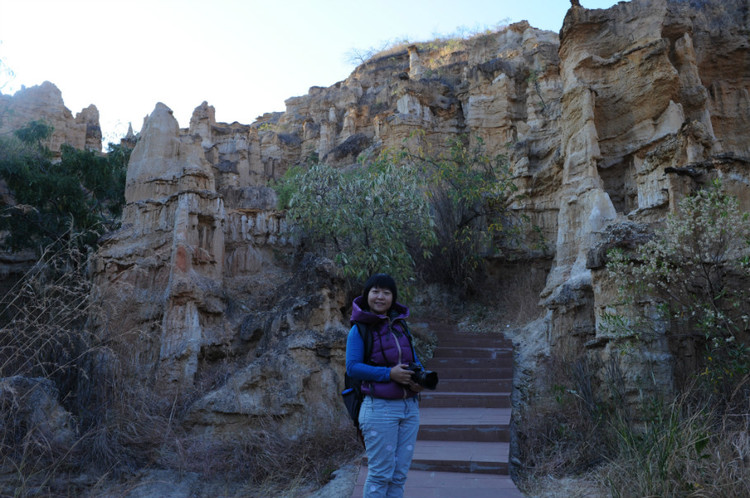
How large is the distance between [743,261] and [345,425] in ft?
14.9

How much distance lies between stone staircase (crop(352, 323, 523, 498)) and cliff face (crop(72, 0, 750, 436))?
783 mm

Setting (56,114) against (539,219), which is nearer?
(539,219)

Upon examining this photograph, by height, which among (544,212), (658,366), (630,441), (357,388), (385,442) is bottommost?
(630,441)

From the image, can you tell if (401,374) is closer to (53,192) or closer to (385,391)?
(385,391)

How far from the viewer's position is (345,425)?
20.8 ft

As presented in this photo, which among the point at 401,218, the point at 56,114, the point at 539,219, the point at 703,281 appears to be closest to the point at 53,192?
the point at 401,218

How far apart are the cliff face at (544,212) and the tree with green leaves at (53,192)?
9.07ft

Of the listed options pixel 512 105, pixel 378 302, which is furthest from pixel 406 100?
pixel 378 302

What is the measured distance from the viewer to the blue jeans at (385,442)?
3098 mm

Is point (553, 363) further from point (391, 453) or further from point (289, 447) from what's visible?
point (391, 453)

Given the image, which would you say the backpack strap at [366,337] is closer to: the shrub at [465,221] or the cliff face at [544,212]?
the cliff face at [544,212]

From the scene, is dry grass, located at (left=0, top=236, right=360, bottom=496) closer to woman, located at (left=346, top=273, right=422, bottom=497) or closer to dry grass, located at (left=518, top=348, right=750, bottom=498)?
dry grass, located at (left=518, top=348, right=750, bottom=498)

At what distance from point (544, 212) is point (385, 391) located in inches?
435

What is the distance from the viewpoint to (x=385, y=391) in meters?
3.11
